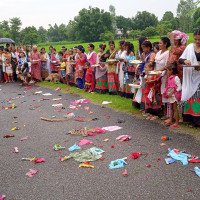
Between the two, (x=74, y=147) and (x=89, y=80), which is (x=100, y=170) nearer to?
(x=74, y=147)

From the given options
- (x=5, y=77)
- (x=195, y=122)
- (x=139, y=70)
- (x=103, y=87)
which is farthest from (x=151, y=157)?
(x=5, y=77)

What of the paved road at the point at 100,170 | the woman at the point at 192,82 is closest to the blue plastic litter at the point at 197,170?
the paved road at the point at 100,170

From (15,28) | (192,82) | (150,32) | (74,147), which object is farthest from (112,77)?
(15,28)

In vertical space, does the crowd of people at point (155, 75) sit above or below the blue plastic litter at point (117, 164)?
above

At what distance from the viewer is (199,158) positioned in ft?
12.9

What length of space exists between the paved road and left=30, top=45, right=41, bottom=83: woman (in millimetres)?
7877

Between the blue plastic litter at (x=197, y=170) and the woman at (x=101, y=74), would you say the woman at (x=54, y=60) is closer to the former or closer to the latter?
the woman at (x=101, y=74)

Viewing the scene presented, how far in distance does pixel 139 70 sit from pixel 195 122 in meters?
2.18

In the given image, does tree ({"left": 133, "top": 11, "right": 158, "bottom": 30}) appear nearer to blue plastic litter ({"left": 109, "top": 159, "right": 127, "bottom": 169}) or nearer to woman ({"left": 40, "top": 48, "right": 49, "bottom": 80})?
woman ({"left": 40, "top": 48, "right": 49, "bottom": 80})

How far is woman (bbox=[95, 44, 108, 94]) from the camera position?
9312 millimetres

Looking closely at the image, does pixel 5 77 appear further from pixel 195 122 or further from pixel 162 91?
pixel 195 122

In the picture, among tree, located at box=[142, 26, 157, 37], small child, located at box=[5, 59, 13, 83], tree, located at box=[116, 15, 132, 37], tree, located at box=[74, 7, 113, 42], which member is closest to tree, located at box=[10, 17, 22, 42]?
tree, located at box=[74, 7, 113, 42]

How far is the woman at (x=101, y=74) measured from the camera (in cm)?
931

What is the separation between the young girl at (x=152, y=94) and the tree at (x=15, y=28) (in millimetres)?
80893
